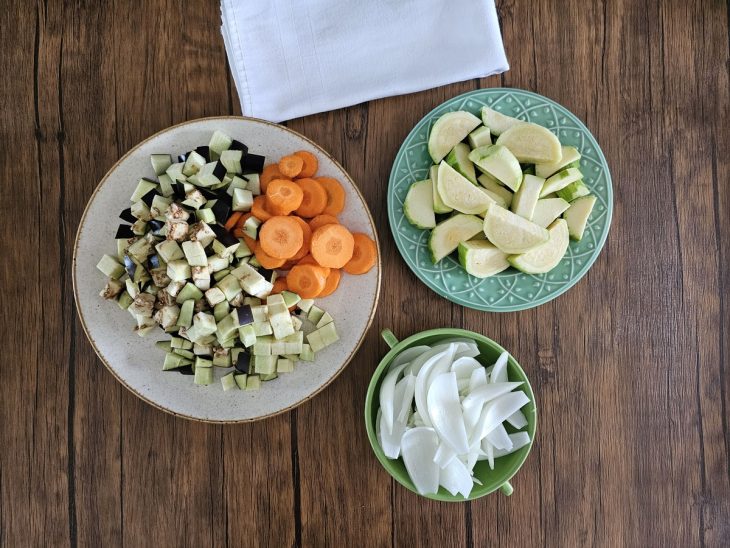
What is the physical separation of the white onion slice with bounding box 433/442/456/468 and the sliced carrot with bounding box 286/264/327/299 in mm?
462

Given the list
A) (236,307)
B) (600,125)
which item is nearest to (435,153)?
(600,125)

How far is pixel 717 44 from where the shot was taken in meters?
1.59

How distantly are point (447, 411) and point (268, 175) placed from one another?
0.71 m

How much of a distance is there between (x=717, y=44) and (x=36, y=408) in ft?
6.88

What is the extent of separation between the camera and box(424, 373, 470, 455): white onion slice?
1.31m

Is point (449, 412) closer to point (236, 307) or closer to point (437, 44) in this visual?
point (236, 307)

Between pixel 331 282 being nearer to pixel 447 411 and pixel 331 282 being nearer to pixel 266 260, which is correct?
pixel 266 260

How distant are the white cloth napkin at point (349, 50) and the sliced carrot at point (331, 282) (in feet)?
1.42

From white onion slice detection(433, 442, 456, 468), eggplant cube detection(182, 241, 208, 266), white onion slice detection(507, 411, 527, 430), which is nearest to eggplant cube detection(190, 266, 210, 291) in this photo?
eggplant cube detection(182, 241, 208, 266)

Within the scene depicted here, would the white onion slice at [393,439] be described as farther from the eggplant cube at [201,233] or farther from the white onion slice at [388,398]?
the eggplant cube at [201,233]

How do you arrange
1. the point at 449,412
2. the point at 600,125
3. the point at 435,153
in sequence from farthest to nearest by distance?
the point at 600,125 → the point at 435,153 → the point at 449,412

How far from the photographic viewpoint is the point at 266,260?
1382 mm

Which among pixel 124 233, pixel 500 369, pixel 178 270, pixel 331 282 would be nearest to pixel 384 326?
pixel 331 282

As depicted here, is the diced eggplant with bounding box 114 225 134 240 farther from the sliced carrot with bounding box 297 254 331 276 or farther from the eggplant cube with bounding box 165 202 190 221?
the sliced carrot with bounding box 297 254 331 276
